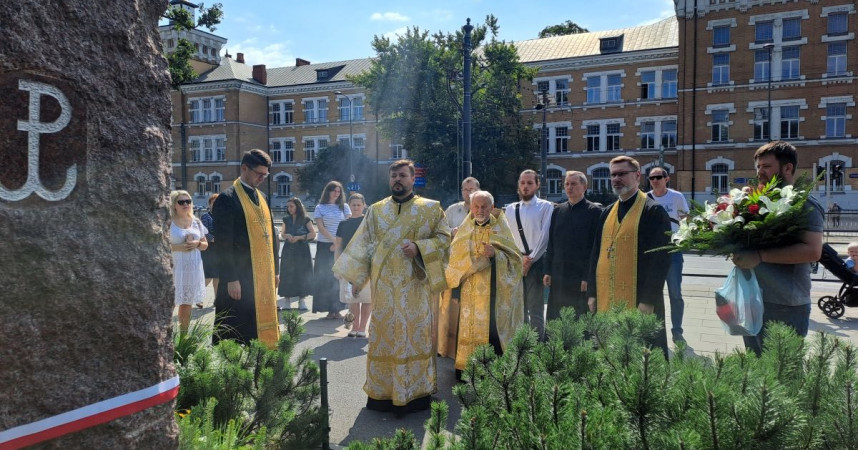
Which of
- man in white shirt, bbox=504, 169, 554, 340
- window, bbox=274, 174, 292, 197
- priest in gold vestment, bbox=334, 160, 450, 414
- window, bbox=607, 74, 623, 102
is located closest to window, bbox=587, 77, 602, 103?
window, bbox=607, 74, 623, 102

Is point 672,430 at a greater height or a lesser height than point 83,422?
greater

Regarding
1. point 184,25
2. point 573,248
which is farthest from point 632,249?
point 184,25

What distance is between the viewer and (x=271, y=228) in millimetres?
5441

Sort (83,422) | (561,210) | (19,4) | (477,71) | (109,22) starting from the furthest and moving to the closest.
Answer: (477,71) → (561,210) → (109,22) → (83,422) → (19,4)

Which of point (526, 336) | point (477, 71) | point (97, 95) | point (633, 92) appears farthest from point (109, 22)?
point (633, 92)

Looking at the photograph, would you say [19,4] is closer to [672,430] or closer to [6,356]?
[6,356]

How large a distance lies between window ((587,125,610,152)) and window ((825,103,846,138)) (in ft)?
42.3

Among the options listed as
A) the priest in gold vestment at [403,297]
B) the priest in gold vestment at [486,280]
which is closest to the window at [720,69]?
the priest in gold vestment at [486,280]

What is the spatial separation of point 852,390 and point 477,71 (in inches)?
1425

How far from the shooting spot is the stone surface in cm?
184

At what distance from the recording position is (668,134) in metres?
39.5

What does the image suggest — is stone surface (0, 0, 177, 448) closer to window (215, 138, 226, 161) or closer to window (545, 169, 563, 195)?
window (545, 169, 563, 195)

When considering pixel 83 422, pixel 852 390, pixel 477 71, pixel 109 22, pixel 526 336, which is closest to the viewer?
pixel 852 390

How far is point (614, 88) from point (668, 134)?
458cm
